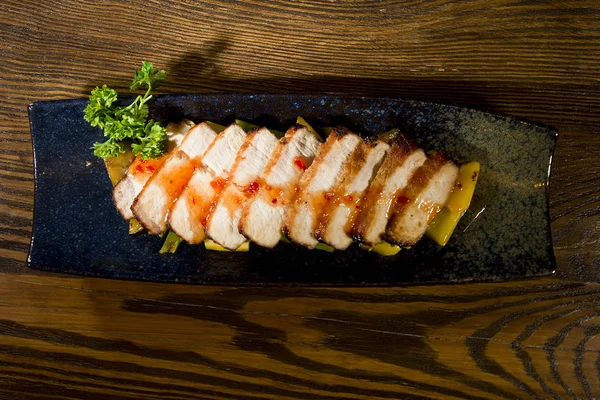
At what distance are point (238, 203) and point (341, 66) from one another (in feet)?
4.60

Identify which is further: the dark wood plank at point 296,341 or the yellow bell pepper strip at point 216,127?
the dark wood plank at point 296,341

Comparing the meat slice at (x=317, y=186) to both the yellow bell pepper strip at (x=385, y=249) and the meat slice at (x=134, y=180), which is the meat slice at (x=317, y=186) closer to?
the yellow bell pepper strip at (x=385, y=249)

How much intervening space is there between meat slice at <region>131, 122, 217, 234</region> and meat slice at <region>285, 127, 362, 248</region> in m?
0.77

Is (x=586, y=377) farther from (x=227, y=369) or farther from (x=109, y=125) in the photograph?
(x=109, y=125)

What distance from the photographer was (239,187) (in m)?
3.36

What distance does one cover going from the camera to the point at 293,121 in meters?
3.58

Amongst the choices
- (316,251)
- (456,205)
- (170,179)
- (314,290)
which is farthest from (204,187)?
(456,205)

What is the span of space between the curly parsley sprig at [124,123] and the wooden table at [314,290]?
0.63 m

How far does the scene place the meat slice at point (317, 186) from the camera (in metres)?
3.29

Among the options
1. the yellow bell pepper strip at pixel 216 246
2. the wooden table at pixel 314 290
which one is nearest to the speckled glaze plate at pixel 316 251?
the yellow bell pepper strip at pixel 216 246

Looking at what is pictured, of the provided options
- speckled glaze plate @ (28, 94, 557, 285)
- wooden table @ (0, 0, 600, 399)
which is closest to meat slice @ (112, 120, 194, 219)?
speckled glaze plate @ (28, 94, 557, 285)

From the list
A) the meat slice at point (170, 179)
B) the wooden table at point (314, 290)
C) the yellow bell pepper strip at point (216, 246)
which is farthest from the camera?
the wooden table at point (314, 290)

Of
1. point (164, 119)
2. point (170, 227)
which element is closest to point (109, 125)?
point (164, 119)

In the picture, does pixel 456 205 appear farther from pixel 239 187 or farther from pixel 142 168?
pixel 142 168
